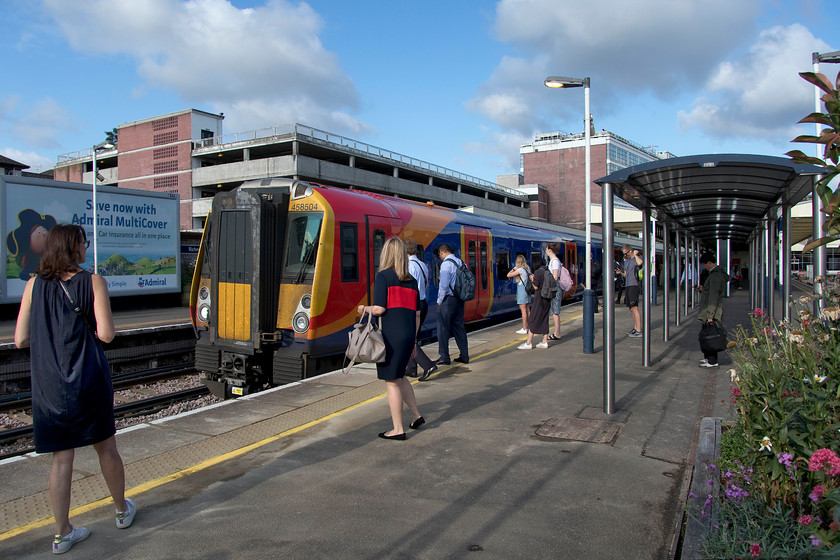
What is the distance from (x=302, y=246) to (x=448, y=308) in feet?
7.38

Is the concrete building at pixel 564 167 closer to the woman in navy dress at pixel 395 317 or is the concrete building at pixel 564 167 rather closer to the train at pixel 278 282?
the train at pixel 278 282

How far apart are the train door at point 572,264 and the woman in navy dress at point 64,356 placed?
19272mm

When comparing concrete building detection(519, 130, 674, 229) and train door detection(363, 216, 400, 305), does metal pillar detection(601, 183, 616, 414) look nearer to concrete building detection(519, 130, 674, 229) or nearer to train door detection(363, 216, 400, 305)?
train door detection(363, 216, 400, 305)

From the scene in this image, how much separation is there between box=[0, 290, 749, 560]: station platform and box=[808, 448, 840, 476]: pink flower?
974mm

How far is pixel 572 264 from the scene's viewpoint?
899 inches

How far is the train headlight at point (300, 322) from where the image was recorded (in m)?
8.11

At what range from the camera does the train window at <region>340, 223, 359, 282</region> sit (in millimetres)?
8648

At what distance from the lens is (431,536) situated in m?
3.56

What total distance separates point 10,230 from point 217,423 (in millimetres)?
13461

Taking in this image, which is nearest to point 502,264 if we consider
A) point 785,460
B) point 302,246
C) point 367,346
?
point 302,246

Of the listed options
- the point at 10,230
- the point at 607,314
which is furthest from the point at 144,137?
the point at 607,314

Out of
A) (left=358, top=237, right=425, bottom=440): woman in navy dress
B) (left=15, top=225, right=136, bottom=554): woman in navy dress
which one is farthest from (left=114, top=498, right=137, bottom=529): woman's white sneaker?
(left=358, top=237, right=425, bottom=440): woman in navy dress

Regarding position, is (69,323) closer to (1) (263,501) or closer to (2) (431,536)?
(1) (263,501)

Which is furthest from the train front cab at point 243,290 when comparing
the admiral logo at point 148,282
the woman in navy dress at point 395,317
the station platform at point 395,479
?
the admiral logo at point 148,282
